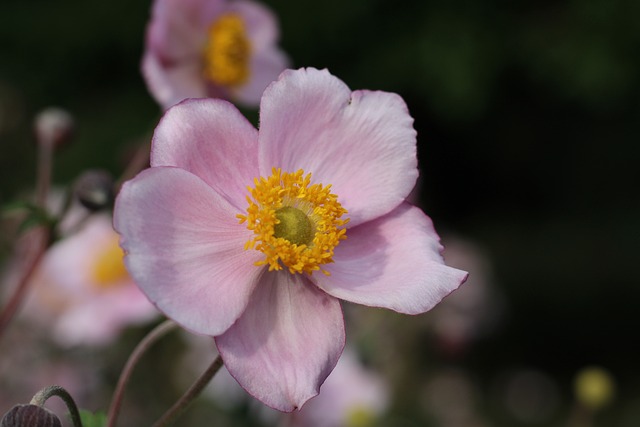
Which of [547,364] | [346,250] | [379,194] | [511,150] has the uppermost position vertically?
[379,194]

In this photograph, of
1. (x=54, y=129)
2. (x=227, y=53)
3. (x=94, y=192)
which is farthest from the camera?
(x=227, y=53)

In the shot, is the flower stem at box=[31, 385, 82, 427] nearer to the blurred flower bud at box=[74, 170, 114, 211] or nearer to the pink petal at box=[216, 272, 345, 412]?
the pink petal at box=[216, 272, 345, 412]

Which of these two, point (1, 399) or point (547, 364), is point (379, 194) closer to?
point (1, 399)

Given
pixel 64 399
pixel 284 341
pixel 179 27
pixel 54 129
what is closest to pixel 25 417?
pixel 64 399

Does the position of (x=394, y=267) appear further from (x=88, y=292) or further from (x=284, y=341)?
(x=88, y=292)

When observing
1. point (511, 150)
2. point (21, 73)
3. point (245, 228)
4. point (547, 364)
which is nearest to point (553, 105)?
point (511, 150)

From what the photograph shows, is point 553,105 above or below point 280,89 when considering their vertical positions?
below

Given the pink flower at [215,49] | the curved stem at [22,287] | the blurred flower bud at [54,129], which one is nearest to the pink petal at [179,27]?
the pink flower at [215,49]

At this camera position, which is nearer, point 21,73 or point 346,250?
point 346,250
